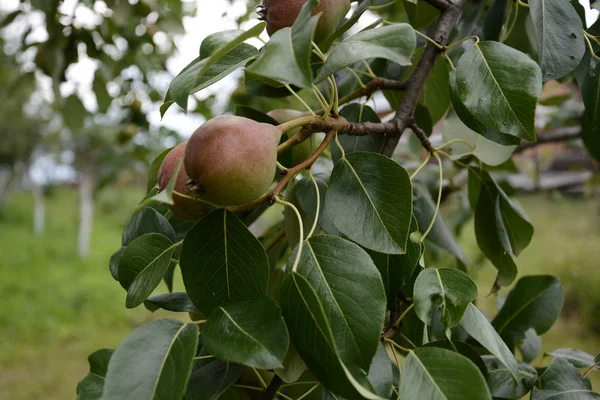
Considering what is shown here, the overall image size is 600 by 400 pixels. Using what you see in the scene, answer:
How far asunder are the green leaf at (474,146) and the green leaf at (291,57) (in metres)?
0.27

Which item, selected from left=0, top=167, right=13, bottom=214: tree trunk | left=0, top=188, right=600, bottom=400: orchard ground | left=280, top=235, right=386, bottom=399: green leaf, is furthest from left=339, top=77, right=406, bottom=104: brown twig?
left=0, top=167, right=13, bottom=214: tree trunk

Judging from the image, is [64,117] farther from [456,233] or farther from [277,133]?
[277,133]

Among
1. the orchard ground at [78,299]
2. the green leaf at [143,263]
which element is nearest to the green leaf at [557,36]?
the green leaf at [143,263]

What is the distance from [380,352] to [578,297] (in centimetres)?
408

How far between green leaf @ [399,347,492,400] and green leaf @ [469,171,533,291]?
0.87 ft

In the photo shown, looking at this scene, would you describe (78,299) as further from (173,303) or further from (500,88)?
(500,88)

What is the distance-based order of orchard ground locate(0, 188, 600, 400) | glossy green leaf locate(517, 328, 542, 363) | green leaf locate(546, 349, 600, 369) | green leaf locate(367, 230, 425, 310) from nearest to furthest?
1. green leaf locate(367, 230, 425, 310)
2. green leaf locate(546, 349, 600, 369)
3. glossy green leaf locate(517, 328, 542, 363)
4. orchard ground locate(0, 188, 600, 400)

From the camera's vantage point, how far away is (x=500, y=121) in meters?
0.42

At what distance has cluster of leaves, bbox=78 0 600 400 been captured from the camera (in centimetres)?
34

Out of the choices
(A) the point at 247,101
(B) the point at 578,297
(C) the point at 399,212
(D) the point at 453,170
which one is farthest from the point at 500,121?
(B) the point at 578,297

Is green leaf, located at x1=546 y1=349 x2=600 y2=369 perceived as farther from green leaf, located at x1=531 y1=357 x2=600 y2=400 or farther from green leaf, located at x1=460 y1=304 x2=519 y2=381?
green leaf, located at x1=460 y1=304 x2=519 y2=381

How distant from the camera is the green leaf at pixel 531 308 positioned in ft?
2.03

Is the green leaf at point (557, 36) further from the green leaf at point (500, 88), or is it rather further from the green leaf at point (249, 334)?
the green leaf at point (249, 334)

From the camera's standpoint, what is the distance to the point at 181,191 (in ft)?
1.33
